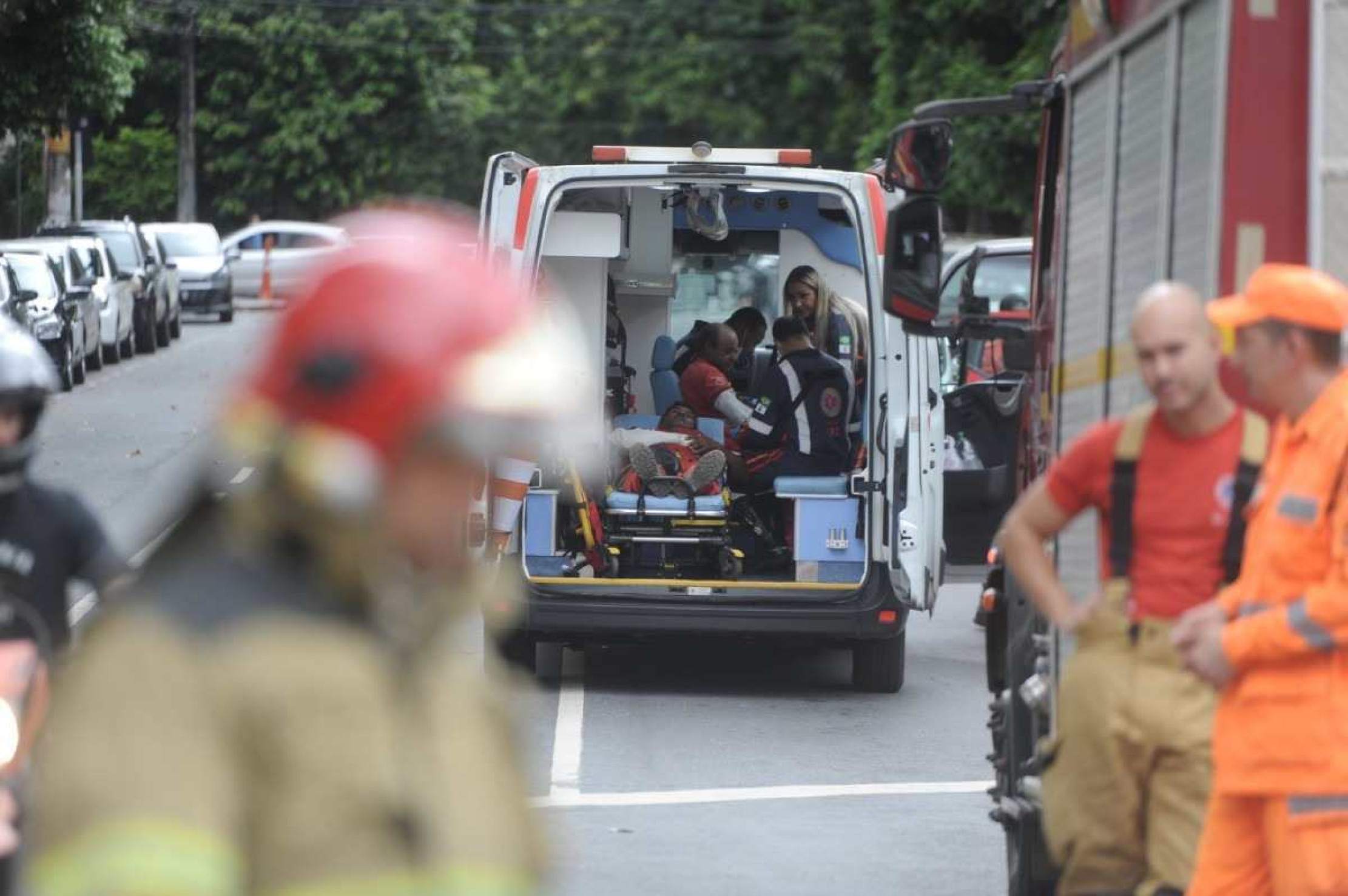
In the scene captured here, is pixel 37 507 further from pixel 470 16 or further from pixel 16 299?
pixel 470 16

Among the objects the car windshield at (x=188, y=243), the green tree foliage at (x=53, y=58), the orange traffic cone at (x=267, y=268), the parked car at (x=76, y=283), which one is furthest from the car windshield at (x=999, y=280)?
the orange traffic cone at (x=267, y=268)

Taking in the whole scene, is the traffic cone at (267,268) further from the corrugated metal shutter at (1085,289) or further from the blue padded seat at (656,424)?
the corrugated metal shutter at (1085,289)

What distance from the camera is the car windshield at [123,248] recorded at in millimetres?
37188

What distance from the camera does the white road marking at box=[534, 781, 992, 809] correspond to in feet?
29.7

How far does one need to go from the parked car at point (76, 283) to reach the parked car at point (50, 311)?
9cm

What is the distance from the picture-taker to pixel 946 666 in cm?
1285

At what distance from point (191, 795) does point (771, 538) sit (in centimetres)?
1013

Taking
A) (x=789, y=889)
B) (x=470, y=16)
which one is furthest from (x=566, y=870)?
(x=470, y=16)

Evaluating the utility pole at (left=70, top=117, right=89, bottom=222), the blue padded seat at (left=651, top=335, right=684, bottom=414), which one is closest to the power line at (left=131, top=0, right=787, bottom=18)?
the utility pole at (left=70, top=117, right=89, bottom=222)

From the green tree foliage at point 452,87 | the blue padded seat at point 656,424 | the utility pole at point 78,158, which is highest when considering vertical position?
the green tree foliage at point 452,87

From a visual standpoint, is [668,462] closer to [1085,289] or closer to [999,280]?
[1085,289]

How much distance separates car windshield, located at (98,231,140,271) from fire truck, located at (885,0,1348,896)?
99.3ft

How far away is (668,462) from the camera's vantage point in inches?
474

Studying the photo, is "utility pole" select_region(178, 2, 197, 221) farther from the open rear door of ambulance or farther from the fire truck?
the fire truck
